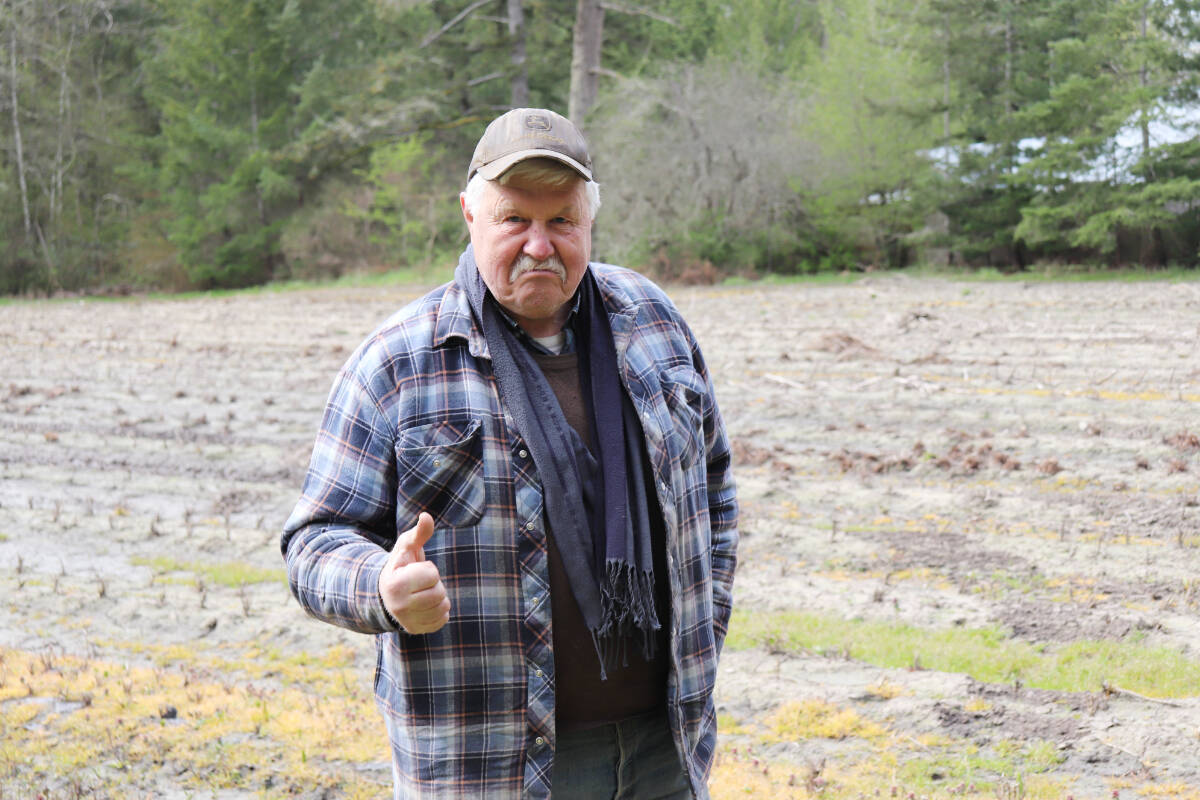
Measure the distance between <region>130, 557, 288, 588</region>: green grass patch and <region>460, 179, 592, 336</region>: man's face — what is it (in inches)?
175

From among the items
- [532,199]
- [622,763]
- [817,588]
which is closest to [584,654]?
[622,763]

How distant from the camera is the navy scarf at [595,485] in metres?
2.21

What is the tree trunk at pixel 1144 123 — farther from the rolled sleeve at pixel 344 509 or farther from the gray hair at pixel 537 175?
the rolled sleeve at pixel 344 509

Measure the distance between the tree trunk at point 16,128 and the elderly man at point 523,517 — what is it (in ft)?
107

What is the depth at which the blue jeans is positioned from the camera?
2260mm

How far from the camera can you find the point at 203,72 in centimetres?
3397

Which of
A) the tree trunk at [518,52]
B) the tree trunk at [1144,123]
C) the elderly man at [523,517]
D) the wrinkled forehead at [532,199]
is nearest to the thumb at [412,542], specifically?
the elderly man at [523,517]

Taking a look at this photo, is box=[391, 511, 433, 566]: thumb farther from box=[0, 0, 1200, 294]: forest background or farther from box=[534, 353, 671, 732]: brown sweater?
box=[0, 0, 1200, 294]: forest background

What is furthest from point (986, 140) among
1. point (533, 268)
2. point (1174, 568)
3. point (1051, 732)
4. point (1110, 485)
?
point (533, 268)

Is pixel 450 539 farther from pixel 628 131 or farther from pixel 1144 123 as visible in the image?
pixel 628 131

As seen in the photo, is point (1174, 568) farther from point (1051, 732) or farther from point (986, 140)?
point (986, 140)

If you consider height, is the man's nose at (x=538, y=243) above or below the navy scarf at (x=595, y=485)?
above

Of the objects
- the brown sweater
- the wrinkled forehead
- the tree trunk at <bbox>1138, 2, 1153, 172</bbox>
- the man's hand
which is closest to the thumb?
the man's hand

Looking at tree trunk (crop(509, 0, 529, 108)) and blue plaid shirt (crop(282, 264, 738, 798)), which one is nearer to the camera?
blue plaid shirt (crop(282, 264, 738, 798))
